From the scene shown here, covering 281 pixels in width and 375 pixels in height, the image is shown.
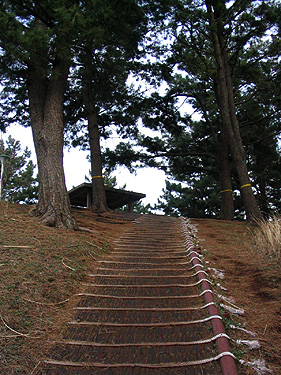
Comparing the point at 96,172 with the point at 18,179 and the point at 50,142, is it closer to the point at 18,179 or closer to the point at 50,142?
the point at 50,142

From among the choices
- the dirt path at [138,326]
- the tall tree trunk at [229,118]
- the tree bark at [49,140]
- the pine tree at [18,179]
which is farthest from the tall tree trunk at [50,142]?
the pine tree at [18,179]

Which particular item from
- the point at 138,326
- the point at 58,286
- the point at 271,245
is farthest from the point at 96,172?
the point at 138,326

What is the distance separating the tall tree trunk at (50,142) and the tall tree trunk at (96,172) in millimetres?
3863

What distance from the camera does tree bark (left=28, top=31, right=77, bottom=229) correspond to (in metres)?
5.68

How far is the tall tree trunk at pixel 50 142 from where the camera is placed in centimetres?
569

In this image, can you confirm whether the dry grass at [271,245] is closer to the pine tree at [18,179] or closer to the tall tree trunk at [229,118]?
the tall tree trunk at [229,118]

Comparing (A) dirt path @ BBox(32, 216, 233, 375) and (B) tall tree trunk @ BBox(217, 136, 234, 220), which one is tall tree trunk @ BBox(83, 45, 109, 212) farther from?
(A) dirt path @ BBox(32, 216, 233, 375)

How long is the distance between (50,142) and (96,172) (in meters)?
4.36

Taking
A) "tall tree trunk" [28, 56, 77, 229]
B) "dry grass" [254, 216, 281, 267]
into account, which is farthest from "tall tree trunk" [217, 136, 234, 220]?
"tall tree trunk" [28, 56, 77, 229]

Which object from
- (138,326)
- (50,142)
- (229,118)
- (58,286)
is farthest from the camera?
(229,118)

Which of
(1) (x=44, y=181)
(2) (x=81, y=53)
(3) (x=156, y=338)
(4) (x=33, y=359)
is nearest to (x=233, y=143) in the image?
(2) (x=81, y=53)

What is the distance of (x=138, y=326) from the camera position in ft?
8.73

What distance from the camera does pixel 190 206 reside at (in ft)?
60.0

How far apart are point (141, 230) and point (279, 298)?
4346 millimetres
